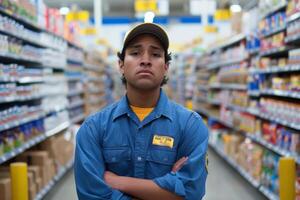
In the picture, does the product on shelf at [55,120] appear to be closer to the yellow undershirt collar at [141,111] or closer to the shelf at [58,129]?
the shelf at [58,129]

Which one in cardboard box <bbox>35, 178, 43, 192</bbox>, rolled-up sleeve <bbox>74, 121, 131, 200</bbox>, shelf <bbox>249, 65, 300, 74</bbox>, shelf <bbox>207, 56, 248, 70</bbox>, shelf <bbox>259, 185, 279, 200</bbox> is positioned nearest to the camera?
rolled-up sleeve <bbox>74, 121, 131, 200</bbox>

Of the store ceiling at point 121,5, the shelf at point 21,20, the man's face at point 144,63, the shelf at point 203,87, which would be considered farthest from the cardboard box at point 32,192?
the store ceiling at point 121,5

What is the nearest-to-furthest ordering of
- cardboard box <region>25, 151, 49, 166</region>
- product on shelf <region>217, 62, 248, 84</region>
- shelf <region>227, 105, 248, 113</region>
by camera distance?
1. cardboard box <region>25, 151, 49, 166</region>
2. shelf <region>227, 105, 248, 113</region>
3. product on shelf <region>217, 62, 248, 84</region>

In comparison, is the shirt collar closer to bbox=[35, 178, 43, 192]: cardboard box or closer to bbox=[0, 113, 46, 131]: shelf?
bbox=[0, 113, 46, 131]: shelf

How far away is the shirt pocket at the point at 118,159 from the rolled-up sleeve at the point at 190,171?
0.16 metres

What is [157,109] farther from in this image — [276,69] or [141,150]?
[276,69]

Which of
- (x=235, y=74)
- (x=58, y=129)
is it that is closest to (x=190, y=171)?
(x=58, y=129)

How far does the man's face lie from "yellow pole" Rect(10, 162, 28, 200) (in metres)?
2.07

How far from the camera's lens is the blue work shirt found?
6.46 ft

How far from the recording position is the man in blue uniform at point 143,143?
6.47 feet

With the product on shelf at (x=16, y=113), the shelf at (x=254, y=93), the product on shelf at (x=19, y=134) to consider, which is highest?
the shelf at (x=254, y=93)

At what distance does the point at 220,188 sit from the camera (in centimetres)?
561

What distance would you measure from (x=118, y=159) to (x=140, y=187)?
173 millimetres

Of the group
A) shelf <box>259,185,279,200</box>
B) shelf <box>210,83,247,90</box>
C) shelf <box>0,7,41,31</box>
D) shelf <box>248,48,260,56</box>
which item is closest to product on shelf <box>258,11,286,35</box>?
shelf <box>248,48,260,56</box>
